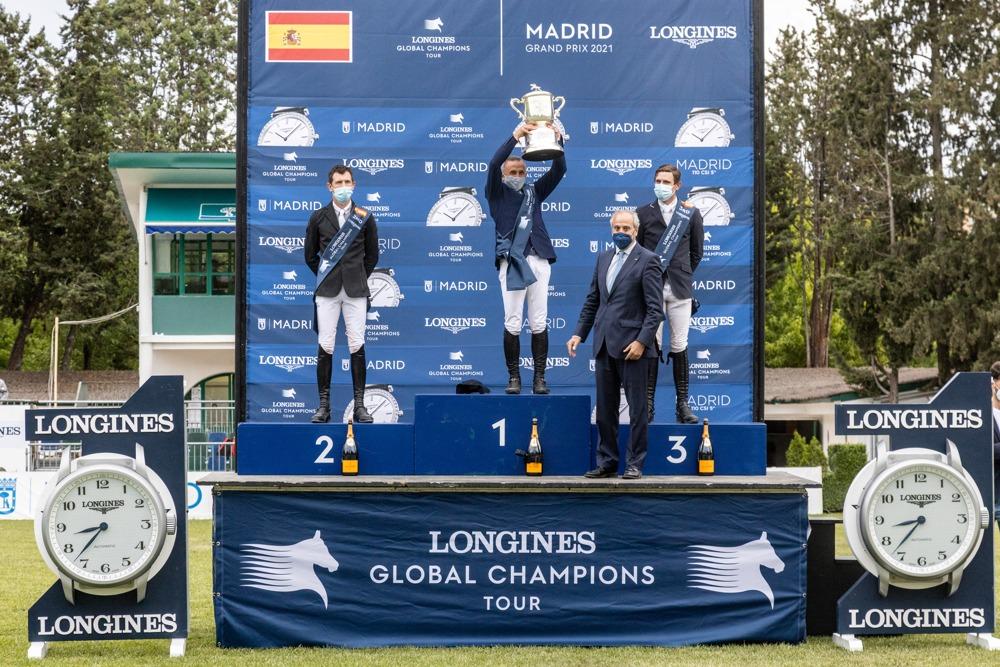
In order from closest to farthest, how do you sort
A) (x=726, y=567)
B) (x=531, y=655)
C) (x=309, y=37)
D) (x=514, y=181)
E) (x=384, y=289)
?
(x=531, y=655), (x=726, y=567), (x=514, y=181), (x=309, y=37), (x=384, y=289)

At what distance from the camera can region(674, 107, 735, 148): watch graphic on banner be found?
35.4 ft

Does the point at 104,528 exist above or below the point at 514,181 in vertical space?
below

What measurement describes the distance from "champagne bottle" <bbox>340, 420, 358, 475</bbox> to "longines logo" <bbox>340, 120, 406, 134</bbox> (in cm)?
336

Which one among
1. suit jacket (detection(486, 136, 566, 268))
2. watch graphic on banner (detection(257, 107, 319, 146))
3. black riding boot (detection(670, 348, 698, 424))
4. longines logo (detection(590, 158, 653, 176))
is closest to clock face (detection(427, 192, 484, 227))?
longines logo (detection(590, 158, 653, 176))

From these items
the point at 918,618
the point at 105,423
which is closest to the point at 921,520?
the point at 918,618

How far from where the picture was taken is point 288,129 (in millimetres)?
10781

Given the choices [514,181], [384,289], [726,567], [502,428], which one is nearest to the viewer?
[726,567]

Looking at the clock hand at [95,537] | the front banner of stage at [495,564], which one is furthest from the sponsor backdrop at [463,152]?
the clock hand at [95,537]

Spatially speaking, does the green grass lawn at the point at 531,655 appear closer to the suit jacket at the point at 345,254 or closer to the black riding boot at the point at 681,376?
the black riding boot at the point at 681,376

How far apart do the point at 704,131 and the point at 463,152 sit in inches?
79.5

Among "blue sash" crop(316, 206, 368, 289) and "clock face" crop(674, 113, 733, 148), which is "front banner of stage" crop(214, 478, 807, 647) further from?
"clock face" crop(674, 113, 733, 148)

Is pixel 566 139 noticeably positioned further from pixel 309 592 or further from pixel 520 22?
pixel 309 592

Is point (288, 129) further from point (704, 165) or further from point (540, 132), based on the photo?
point (704, 165)

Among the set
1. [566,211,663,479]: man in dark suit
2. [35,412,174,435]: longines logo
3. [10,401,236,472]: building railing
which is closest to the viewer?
[35,412,174,435]: longines logo
